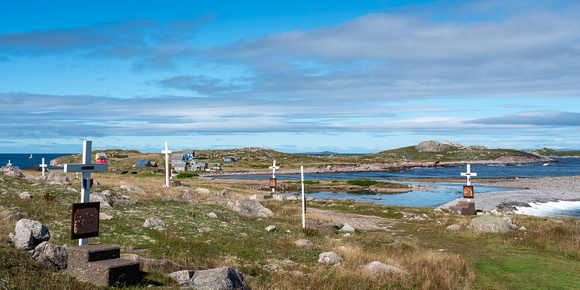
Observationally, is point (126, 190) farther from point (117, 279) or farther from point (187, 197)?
point (117, 279)

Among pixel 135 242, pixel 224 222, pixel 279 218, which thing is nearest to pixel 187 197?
pixel 279 218

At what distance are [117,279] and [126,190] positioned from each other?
24128 mm

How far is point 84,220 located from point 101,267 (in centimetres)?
265

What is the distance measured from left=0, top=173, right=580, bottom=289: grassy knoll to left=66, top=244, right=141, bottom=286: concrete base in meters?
0.35

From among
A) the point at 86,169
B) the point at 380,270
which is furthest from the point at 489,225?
the point at 86,169

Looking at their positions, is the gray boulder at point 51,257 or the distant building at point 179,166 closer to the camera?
the gray boulder at point 51,257

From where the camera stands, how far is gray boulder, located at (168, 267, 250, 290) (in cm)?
1039

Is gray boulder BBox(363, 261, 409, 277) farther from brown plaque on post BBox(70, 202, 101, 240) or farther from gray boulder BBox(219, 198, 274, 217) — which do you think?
gray boulder BBox(219, 198, 274, 217)

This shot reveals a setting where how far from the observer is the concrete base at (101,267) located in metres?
9.85

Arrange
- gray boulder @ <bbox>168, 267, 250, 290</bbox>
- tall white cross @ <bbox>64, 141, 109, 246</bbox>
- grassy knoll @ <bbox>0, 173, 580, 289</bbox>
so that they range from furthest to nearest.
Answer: tall white cross @ <bbox>64, 141, 109, 246</bbox> → grassy knoll @ <bbox>0, 173, 580, 289</bbox> → gray boulder @ <bbox>168, 267, 250, 290</bbox>

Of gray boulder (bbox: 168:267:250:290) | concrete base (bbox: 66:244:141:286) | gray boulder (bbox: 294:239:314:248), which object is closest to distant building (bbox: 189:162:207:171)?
gray boulder (bbox: 294:239:314:248)

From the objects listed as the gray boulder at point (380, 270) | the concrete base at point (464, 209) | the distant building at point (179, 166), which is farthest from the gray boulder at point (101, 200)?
the distant building at point (179, 166)

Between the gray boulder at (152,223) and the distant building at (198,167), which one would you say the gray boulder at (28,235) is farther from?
the distant building at (198,167)

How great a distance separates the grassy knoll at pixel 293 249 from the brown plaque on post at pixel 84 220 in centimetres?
137
